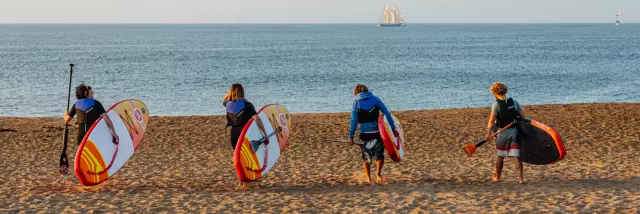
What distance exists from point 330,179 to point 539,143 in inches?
111

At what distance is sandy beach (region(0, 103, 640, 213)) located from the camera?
28.6 ft

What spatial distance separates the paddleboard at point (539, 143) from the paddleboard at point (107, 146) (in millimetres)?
5324

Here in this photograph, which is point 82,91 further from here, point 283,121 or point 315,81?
point 315,81

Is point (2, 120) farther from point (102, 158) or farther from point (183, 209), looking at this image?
point (183, 209)

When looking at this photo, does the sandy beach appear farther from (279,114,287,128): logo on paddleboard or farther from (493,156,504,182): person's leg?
(279,114,287,128): logo on paddleboard

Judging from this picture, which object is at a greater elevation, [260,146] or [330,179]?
[260,146]

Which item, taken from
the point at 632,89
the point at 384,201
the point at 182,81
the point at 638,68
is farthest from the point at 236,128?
the point at 638,68

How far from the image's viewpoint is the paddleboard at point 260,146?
378 inches

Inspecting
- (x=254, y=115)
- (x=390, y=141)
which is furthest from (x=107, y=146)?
(x=390, y=141)

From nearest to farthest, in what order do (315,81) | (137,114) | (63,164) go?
(63,164) < (137,114) < (315,81)

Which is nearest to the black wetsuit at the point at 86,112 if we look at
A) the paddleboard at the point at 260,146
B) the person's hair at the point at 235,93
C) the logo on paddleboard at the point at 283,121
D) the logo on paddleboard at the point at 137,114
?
the logo on paddleboard at the point at 137,114

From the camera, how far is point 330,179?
413 inches

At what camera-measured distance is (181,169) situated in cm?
1165

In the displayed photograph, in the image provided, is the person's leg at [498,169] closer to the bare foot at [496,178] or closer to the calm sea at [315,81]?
the bare foot at [496,178]
